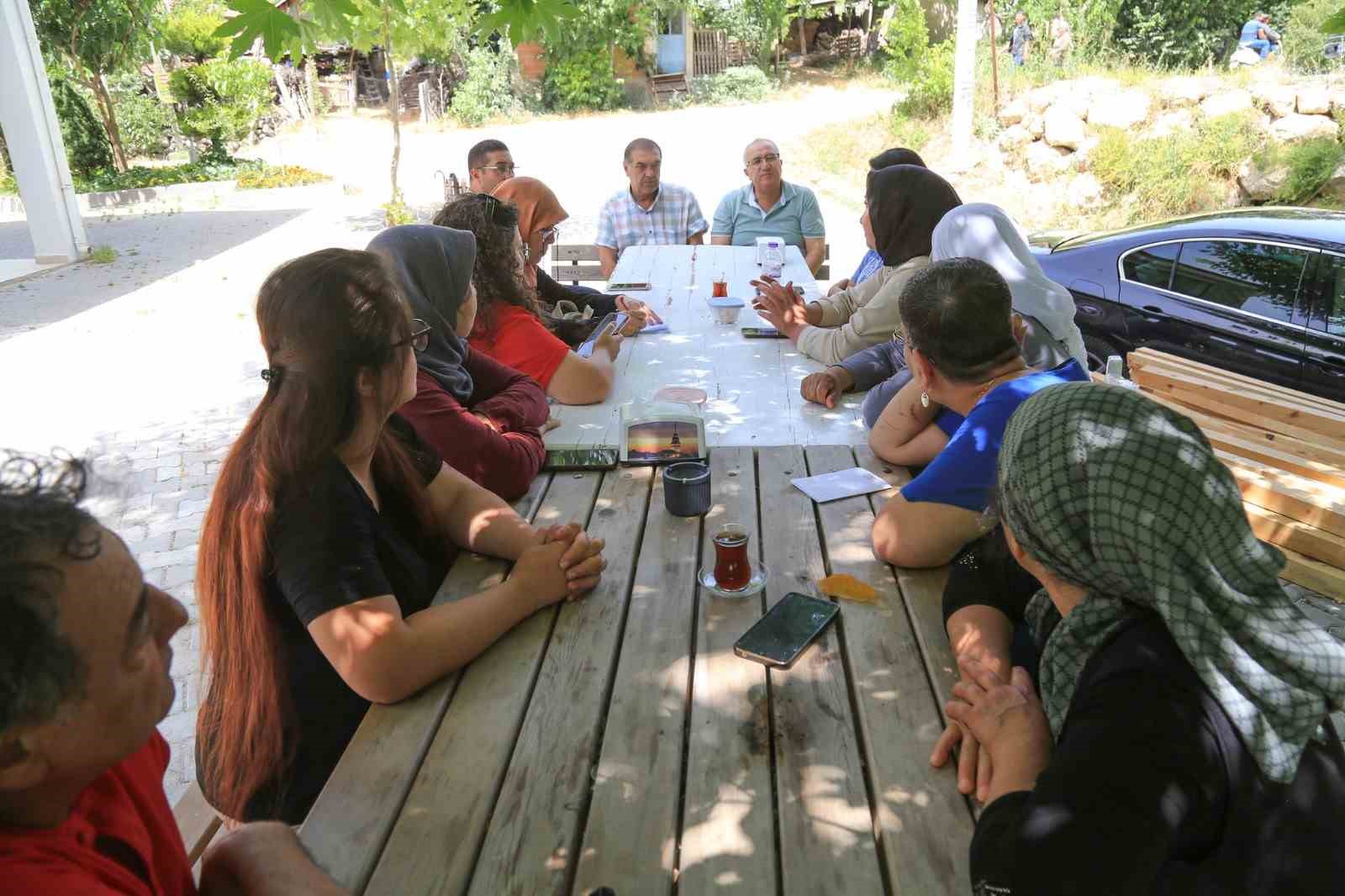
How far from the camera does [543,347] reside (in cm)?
→ 347

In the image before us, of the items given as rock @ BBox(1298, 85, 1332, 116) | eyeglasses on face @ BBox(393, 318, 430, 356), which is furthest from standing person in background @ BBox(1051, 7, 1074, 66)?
eyeglasses on face @ BBox(393, 318, 430, 356)

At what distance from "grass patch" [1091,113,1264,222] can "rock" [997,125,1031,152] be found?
176cm

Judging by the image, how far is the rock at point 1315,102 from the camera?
11.0m

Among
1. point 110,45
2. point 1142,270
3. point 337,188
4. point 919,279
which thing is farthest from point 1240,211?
point 110,45

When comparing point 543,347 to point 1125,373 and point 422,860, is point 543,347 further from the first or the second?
point 1125,373

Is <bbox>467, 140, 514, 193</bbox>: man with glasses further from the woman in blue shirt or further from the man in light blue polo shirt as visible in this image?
the woman in blue shirt

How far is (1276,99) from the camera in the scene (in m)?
11.4

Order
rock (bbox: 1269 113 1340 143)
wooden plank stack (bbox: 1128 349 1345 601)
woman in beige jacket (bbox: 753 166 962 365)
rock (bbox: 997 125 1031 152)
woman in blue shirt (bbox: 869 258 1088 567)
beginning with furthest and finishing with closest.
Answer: rock (bbox: 997 125 1031 152) < rock (bbox: 1269 113 1340 143) < wooden plank stack (bbox: 1128 349 1345 601) < woman in beige jacket (bbox: 753 166 962 365) < woman in blue shirt (bbox: 869 258 1088 567)

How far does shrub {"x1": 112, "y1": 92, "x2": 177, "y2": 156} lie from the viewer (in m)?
19.8

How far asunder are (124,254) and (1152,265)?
12.0 metres

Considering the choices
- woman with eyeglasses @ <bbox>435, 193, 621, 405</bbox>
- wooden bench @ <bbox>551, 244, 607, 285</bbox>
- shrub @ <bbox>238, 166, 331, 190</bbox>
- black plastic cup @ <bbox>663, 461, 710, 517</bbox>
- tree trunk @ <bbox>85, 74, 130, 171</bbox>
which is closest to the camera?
black plastic cup @ <bbox>663, 461, 710, 517</bbox>

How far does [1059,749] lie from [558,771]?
31.4 inches

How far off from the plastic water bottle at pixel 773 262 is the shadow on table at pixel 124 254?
267 inches

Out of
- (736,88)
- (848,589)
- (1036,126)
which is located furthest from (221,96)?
(848,589)
